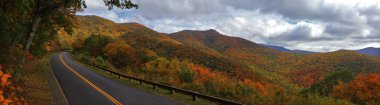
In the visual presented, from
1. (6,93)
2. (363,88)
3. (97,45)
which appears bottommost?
(363,88)

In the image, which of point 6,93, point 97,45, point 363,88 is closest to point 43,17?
point 6,93

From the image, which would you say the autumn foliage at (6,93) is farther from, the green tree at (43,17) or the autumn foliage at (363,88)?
the autumn foliage at (363,88)

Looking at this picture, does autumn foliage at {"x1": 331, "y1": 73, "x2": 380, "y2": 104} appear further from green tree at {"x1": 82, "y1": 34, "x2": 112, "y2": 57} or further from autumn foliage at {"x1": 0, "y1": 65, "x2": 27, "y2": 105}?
autumn foliage at {"x1": 0, "y1": 65, "x2": 27, "y2": 105}

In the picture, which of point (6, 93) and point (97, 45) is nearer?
point (6, 93)

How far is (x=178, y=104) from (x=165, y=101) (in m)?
0.96

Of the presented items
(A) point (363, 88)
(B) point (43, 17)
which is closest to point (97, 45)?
(B) point (43, 17)

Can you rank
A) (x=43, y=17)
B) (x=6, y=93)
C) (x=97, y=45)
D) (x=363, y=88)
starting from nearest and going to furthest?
(x=6, y=93)
(x=43, y=17)
(x=363, y=88)
(x=97, y=45)

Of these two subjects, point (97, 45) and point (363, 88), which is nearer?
point (363, 88)

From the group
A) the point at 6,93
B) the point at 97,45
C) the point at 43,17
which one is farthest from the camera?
the point at 97,45

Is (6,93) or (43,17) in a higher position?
(43,17)

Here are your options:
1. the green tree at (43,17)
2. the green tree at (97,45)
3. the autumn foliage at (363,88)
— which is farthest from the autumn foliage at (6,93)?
the green tree at (97,45)

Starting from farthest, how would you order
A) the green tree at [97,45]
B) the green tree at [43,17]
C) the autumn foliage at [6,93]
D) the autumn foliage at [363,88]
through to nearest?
the green tree at [97,45] → the autumn foliage at [363,88] → the green tree at [43,17] → the autumn foliage at [6,93]

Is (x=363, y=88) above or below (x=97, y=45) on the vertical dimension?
below

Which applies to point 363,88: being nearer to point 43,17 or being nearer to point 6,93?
point 43,17
